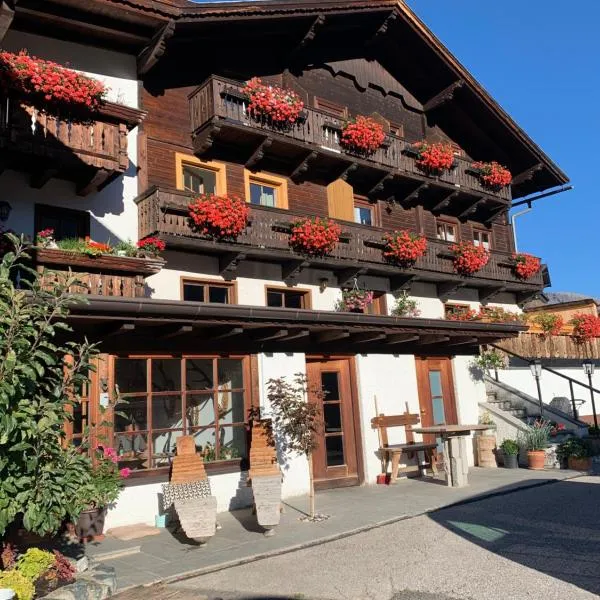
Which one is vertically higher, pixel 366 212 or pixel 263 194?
pixel 366 212

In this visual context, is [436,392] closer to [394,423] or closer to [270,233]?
[394,423]

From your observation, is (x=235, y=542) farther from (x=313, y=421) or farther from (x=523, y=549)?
(x=523, y=549)

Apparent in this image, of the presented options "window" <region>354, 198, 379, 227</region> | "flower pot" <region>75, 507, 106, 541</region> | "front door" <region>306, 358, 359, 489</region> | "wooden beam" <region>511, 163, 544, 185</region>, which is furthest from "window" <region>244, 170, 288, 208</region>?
"wooden beam" <region>511, 163, 544, 185</region>

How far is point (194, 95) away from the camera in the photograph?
13.5 meters

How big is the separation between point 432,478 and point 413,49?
12.5 metres

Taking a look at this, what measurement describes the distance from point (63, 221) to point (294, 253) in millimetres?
4762

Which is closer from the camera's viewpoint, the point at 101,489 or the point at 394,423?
the point at 101,489

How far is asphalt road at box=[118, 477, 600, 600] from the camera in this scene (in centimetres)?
618

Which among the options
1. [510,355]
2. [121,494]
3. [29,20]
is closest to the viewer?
[121,494]

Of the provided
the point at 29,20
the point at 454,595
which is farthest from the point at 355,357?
the point at 29,20

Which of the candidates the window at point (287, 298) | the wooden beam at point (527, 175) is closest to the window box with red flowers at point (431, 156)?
the wooden beam at point (527, 175)

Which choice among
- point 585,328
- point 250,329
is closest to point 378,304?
point 250,329

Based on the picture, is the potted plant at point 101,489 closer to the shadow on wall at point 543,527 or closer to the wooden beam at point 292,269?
the shadow on wall at point 543,527

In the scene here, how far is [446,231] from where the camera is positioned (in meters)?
19.1
